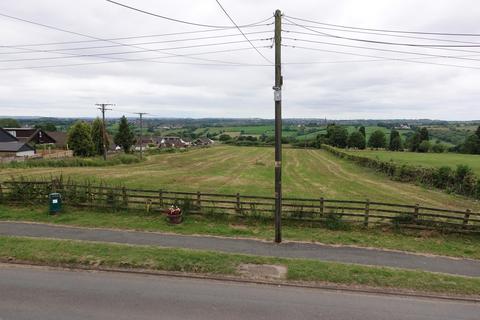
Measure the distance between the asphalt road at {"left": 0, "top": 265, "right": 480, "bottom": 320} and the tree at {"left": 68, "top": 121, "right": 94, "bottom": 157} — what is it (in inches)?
2666

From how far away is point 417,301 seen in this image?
7.96 meters

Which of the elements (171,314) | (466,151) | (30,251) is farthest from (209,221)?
(466,151)

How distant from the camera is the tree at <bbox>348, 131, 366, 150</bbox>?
396ft

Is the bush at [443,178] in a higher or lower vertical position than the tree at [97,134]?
lower

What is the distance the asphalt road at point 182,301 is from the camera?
701 centimetres

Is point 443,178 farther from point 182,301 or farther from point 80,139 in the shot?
point 80,139

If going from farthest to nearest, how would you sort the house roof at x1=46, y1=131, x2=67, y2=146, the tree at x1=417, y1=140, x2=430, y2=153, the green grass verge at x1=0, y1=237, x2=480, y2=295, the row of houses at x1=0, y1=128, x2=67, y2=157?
1. the tree at x1=417, y1=140, x2=430, y2=153
2. the house roof at x1=46, y1=131, x2=67, y2=146
3. the row of houses at x1=0, y1=128, x2=67, y2=157
4. the green grass verge at x1=0, y1=237, x2=480, y2=295

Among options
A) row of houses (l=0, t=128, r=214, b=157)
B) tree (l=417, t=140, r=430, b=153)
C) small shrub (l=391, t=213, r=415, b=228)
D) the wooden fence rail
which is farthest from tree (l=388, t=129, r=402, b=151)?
small shrub (l=391, t=213, r=415, b=228)

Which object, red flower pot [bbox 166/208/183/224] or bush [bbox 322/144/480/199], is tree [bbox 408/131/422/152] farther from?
red flower pot [bbox 166/208/183/224]

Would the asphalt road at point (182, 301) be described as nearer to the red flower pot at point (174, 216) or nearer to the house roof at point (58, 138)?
the red flower pot at point (174, 216)

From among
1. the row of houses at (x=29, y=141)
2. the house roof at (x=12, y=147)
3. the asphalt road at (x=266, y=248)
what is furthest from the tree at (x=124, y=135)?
the asphalt road at (x=266, y=248)

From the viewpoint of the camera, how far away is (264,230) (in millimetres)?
14281

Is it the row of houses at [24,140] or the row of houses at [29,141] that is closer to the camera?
the row of houses at [24,140]

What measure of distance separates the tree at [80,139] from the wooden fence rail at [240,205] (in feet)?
187
